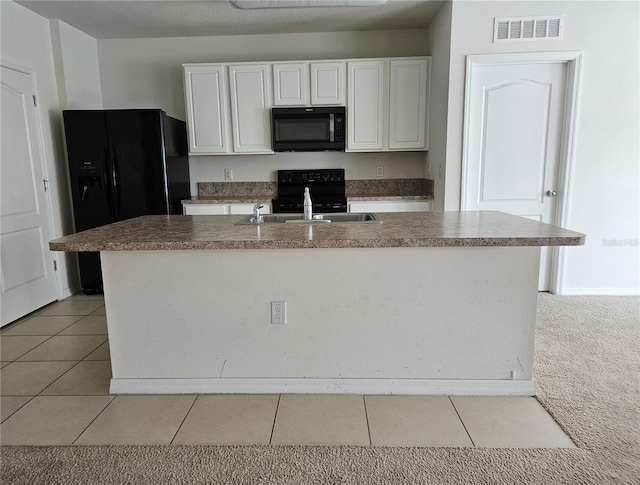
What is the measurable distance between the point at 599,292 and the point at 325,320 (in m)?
2.92

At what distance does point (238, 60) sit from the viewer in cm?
433

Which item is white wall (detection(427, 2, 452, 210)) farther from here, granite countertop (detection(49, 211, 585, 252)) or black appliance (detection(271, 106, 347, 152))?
granite countertop (detection(49, 211, 585, 252))

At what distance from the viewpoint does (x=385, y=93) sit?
404cm

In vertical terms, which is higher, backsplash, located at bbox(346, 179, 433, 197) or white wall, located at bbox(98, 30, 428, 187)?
white wall, located at bbox(98, 30, 428, 187)

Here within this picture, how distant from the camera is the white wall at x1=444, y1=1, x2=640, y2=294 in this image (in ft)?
10.9

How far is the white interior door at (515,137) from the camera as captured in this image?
3.43 metres

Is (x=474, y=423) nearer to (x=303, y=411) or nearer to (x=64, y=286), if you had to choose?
(x=303, y=411)

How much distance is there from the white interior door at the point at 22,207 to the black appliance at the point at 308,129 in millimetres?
2095

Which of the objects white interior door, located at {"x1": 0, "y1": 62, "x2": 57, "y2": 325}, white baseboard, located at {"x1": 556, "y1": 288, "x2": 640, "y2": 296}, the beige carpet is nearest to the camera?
the beige carpet

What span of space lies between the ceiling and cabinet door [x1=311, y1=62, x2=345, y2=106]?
1.32ft

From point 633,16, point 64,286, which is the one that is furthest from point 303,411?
point 633,16

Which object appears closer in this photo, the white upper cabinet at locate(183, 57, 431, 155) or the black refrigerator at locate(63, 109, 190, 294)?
the black refrigerator at locate(63, 109, 190, 294)

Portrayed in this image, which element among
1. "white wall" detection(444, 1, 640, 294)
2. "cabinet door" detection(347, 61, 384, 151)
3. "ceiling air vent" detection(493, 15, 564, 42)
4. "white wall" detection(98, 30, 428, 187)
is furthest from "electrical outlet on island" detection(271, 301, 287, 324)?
"ceiling air vent" detection(493, 15, 564, 42)

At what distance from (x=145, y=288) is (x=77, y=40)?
329cm
